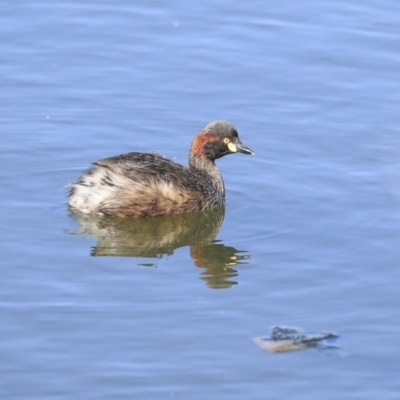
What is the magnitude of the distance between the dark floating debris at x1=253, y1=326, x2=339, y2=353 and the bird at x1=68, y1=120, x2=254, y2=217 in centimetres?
284

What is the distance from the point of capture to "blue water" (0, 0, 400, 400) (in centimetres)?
824

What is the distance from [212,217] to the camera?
1149 centimetres

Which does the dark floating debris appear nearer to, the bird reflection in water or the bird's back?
the bird reflection in water

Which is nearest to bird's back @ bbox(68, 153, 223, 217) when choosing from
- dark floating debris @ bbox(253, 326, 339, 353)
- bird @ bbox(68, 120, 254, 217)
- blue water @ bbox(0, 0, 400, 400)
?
bird @ bbox(68, 120, 254, 217)

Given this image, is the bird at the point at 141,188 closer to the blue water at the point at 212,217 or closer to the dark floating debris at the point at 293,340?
the blue water at the point at 212,217

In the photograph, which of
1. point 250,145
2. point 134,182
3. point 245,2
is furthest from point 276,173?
point 245,2

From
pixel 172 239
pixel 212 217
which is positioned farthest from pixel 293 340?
pixel 212 217

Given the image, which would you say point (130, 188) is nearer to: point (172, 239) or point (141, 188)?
point (141, 188)

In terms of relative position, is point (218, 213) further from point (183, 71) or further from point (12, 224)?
point (183, 71)

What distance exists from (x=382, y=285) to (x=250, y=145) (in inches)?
130

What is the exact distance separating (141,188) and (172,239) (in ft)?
2.02

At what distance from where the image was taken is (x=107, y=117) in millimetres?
12938

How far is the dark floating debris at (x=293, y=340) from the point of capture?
8.48m

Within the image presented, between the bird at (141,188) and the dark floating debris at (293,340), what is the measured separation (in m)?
2.84
